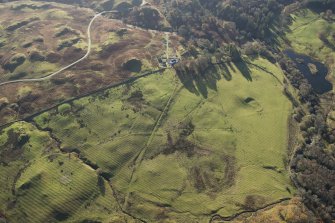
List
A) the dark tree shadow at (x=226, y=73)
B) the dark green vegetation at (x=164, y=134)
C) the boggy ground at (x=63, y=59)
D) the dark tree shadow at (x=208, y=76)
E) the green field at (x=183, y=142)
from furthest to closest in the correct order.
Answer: the dark tree shadow at (x=226, y=73), the dark tree shadow at (x=208, y=76), the boggy ground at (x=63, y=59), the green field at (x=183, y=142), the dark green vegetation at (x=164, y=134)

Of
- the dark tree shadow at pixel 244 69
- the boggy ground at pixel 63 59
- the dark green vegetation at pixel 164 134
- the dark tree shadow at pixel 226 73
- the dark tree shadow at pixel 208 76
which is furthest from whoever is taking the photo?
the dark tree shadow at pixel 244 69

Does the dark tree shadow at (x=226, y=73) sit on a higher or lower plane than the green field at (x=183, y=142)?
higher

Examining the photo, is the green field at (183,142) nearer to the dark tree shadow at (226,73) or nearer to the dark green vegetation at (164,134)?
the dark green vegetation at (164,134)

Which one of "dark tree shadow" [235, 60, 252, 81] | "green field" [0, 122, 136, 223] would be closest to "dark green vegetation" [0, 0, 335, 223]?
"green field" [0, 122, 136, 223]

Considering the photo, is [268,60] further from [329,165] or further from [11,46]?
[11,46]

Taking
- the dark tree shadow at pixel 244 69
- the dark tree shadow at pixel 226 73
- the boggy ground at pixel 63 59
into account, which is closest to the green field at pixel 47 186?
the boggy ground at pixel 63 59

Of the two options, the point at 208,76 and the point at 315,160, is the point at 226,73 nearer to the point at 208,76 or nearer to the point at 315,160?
the point at 208,76

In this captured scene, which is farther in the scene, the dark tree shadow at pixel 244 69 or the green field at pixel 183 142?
the dark tree shadow at pixel 244 69

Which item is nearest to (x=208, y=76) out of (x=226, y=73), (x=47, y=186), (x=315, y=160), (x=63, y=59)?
(x=226, y=73)
